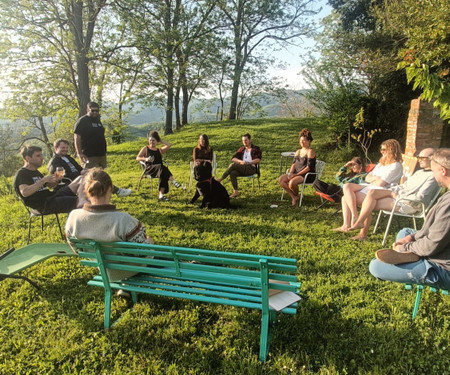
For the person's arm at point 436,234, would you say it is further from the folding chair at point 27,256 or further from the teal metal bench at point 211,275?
the folding chair at point 27,256

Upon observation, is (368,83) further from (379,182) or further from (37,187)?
(37,187)

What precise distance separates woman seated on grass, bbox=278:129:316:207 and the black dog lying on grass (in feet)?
3.93

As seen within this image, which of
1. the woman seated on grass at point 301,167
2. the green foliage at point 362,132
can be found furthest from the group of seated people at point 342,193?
the green foliage at point 362,132

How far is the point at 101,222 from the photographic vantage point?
239 cm

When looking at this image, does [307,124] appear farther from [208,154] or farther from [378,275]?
[378,275]

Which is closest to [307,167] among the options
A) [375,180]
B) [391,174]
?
[375,180]

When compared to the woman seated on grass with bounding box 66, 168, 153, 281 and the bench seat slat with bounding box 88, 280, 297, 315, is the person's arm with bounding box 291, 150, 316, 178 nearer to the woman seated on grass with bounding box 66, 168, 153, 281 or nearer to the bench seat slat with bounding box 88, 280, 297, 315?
the bench seat slat with bounding box 88, 280, 297, 315

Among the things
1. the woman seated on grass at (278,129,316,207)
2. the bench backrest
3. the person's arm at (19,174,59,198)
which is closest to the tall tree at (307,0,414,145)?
the woman seated on grass at (278,129,316,207)

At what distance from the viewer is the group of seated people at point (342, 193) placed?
2.21 meters

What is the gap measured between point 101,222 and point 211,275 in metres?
0.98

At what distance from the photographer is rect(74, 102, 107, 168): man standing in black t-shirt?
5566 millimetres

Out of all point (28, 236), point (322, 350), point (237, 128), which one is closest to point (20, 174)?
point (28, 236)

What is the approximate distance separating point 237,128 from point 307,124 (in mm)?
3366

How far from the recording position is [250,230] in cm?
462
